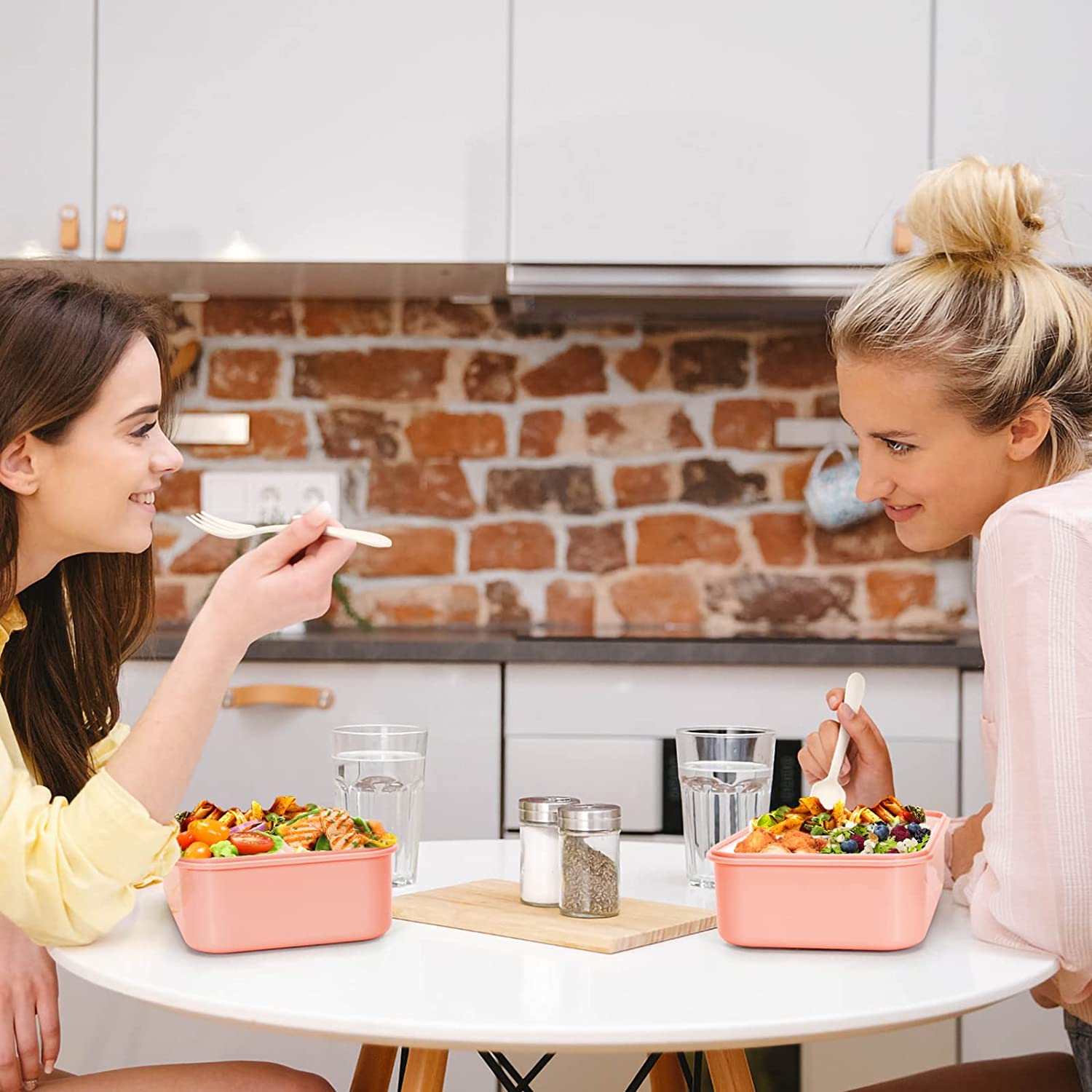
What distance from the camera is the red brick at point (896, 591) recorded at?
113 inches

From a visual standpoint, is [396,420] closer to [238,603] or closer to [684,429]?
[684,429]

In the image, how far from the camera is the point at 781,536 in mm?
2887

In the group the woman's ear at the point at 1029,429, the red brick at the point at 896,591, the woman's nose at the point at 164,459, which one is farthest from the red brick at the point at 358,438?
the woman's ear at the point at 1029,429

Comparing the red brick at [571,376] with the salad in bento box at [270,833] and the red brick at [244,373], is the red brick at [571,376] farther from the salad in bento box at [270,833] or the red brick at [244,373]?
the salad in bento box at [270,833]

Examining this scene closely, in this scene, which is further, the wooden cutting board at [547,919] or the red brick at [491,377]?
the red brick at [491,377]

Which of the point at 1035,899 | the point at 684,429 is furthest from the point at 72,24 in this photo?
the point at 1035,899

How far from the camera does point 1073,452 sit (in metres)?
1.26

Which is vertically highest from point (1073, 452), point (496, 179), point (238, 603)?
point (496, 179)

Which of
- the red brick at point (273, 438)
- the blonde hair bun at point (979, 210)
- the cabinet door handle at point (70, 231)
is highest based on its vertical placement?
the cabinet door handle at point (70, 231)

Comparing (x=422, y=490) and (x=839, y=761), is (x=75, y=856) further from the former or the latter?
(x=422, y=490)

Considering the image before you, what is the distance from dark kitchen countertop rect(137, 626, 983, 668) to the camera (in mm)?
2256

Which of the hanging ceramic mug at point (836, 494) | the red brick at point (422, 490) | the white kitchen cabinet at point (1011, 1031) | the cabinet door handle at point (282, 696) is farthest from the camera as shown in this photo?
the red brick at point (422, 490)

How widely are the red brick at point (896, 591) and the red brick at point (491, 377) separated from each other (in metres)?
0.88

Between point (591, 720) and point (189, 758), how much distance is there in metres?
1.28
